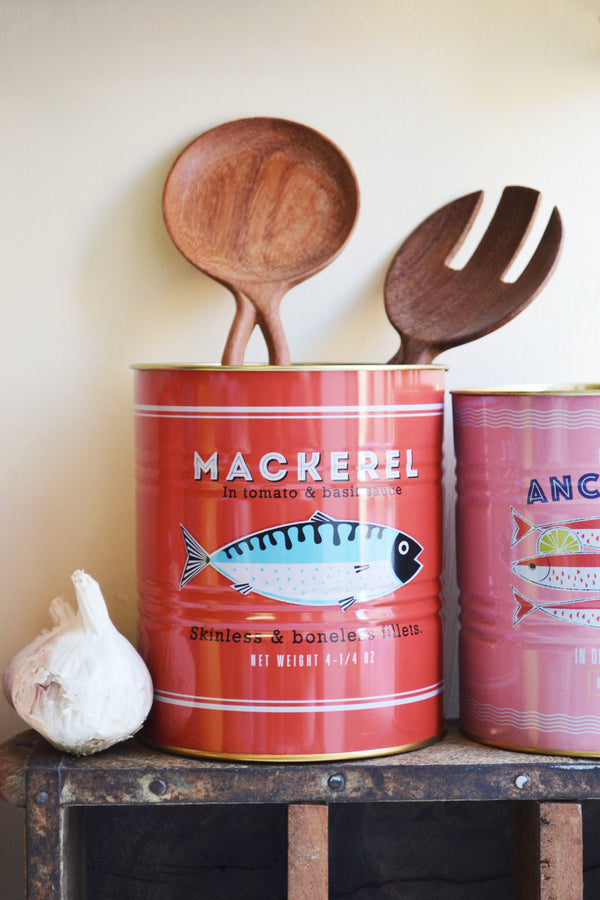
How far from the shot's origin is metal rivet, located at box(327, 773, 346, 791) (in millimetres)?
796

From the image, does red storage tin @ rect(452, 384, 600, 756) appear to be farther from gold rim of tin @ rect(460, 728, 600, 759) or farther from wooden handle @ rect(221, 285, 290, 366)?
wooden handle @ rect(221, 285, 290, 366)

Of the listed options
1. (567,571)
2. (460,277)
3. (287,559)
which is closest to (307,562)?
(287,559)

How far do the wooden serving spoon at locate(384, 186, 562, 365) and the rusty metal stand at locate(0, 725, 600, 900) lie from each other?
0.41m

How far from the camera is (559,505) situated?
32.2 inches

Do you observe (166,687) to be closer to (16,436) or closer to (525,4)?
(16,436)

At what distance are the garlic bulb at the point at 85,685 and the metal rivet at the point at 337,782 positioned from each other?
0.17 m

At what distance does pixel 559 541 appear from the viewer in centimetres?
82

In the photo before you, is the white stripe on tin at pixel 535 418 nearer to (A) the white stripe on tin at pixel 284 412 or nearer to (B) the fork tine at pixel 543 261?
(A) the white stripe on tin at pixel 284 412

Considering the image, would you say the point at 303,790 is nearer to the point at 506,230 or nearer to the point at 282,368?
the point at 282,368

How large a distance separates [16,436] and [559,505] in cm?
57

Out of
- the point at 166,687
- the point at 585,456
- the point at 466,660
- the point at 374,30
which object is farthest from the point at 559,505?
the point at 374,30

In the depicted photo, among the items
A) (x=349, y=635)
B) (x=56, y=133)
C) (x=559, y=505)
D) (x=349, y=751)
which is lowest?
(x=349, y=751)

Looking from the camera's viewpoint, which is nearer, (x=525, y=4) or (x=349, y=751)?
(x=349, y=751)

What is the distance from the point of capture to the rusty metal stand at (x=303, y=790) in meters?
0.79
